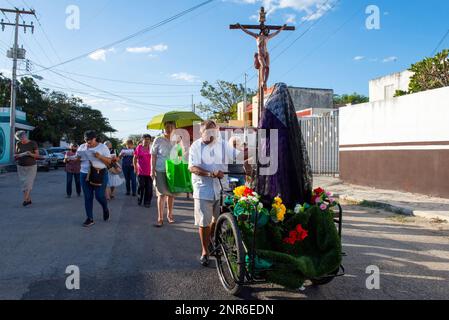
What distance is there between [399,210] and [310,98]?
28.6m

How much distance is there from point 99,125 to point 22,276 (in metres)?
59.9

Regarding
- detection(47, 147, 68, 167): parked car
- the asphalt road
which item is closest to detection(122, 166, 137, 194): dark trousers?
the asphalt road

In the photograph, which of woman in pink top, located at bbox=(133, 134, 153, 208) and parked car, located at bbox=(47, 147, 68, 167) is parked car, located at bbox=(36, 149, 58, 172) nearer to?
parked car, located at bbox=(47, 147, 68, 167)

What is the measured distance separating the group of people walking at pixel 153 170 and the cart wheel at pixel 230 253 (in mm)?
563

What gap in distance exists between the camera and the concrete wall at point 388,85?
946 inches

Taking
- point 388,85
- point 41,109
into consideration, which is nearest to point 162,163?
point 388,85

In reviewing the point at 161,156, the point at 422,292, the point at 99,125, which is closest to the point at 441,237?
the point at 422,292

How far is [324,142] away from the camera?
16.9 metres

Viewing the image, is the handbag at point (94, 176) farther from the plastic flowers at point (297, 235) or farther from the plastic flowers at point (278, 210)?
the plastic flowers at point (297, 235)

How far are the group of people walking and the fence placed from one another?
866 centimetres

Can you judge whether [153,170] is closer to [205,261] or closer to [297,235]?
[205,261]

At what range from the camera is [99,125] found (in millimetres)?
61281

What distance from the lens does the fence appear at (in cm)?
1636

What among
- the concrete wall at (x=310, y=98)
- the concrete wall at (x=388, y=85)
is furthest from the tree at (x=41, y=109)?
the concrete wall at (x=388, y=85)
